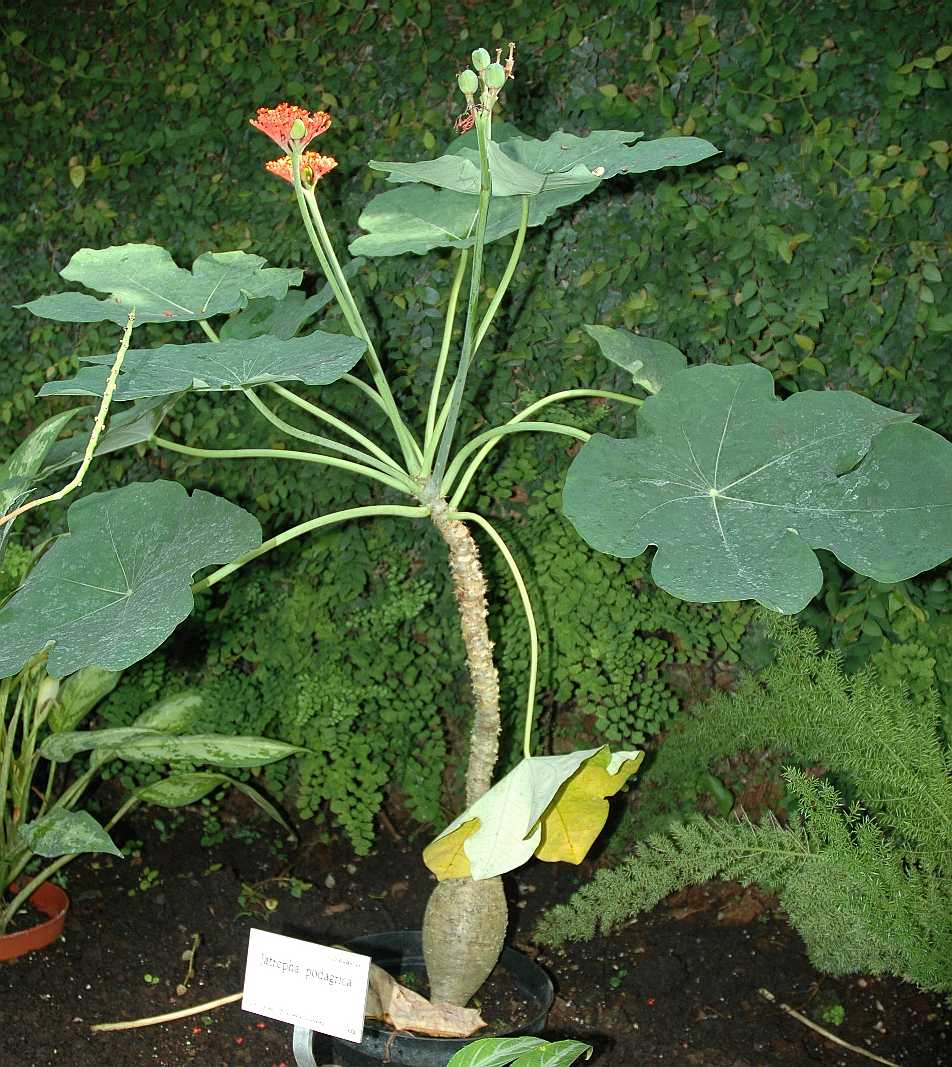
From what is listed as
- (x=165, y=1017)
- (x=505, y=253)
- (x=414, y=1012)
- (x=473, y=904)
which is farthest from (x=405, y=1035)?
(x=505, y=253)

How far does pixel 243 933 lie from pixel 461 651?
2.43 feet

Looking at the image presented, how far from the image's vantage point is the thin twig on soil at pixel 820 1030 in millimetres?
1735

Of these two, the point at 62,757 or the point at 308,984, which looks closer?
the point at 308,984

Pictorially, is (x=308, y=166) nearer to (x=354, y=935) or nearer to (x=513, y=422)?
(x=513, y=422)

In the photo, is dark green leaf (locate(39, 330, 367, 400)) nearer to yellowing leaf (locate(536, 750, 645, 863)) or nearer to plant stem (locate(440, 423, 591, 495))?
plant stem (locate(440, 423, 591, 495))

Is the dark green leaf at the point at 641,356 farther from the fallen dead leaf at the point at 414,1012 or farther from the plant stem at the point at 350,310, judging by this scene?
the fallen dead leaf at the point at 414,1012

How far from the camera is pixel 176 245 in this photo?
244 centimetres

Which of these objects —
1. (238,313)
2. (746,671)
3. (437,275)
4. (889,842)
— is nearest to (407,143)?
(437,275)

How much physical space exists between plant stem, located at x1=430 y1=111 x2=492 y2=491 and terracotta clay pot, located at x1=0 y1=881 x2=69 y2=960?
1.27 metres

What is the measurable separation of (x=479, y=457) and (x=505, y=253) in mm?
938

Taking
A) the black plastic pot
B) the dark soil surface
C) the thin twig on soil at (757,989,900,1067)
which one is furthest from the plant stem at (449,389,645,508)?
the thin twig on soil at (757,989,900,1067)

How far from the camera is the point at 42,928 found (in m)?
1.96

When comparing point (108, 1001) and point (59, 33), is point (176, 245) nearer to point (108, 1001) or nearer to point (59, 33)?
point (59, 33)

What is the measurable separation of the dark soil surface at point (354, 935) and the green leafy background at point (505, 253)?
0.21 m
